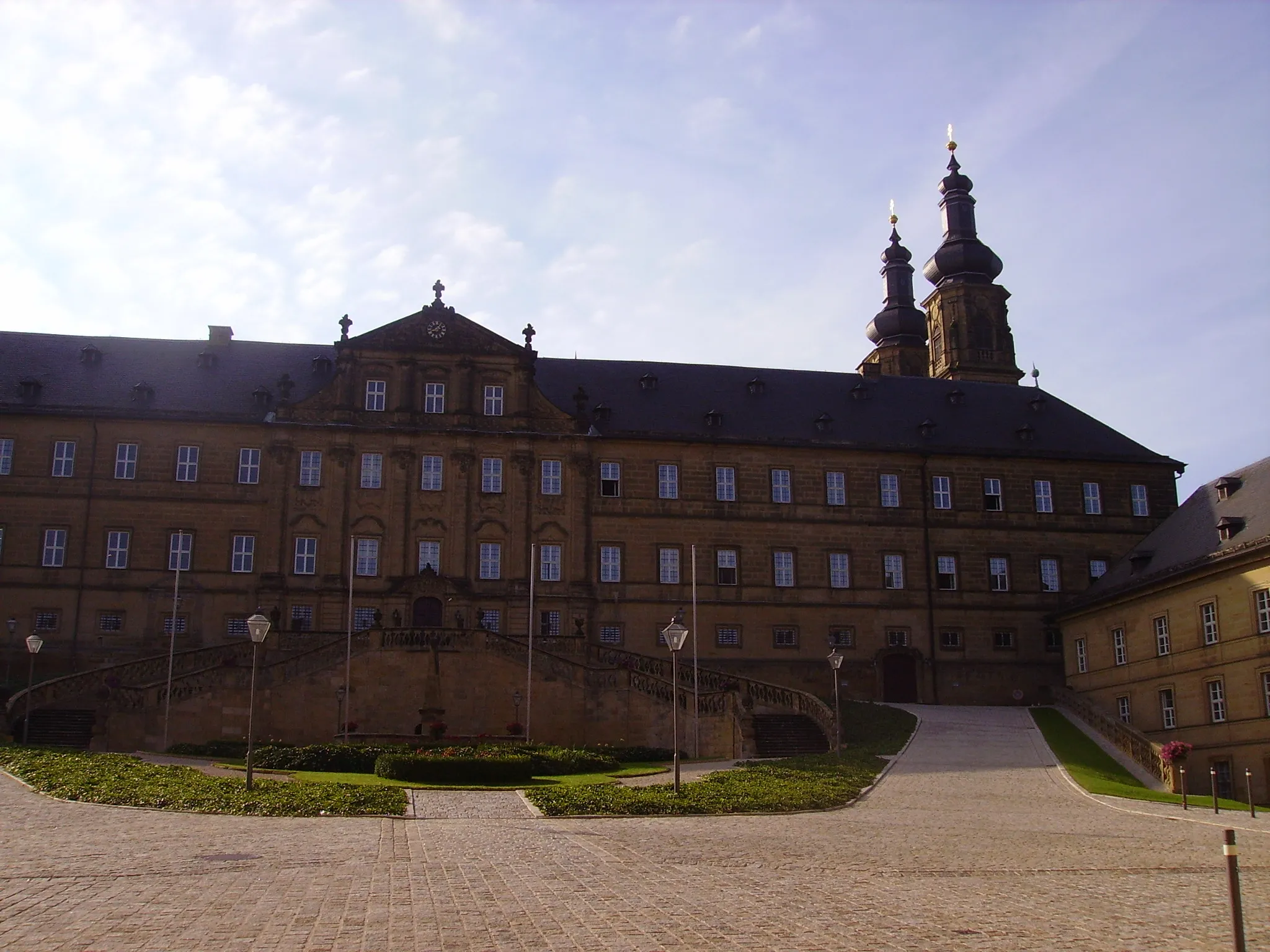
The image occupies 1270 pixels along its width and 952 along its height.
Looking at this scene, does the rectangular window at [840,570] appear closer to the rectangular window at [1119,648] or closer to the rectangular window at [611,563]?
the rectangular window at [611,563]

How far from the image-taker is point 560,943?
1212 cm

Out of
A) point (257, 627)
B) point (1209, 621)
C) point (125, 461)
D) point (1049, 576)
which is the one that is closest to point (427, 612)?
point (125, 461)

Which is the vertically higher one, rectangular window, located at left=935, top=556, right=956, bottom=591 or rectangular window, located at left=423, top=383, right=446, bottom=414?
rectangular window, located at left=423, top=383, right=446, bottom=414

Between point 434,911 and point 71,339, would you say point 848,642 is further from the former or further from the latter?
point 434,911

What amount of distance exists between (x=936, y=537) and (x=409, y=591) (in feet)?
75.7

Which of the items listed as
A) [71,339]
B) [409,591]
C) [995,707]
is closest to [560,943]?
[409,591]

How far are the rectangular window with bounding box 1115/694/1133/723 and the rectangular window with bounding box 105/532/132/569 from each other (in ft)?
127

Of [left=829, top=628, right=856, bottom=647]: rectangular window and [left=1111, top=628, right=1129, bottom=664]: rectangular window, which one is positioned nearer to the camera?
[left=1111, top=628, right=1129, bottom=664]: rectangular window

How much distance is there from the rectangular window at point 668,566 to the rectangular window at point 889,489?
32.3ft

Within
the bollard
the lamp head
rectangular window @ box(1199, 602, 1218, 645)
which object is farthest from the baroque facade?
the bollard

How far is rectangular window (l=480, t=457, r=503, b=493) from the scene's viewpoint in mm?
52844

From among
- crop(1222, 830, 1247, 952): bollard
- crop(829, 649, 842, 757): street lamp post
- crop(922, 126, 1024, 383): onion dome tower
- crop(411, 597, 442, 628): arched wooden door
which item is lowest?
crop(1222, 830, 1247, 952): bollard

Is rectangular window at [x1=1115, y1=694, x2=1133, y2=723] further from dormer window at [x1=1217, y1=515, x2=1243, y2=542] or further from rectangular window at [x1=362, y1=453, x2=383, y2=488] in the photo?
rectangular window at [x1=362, y1=453, x2=383, y2=488]

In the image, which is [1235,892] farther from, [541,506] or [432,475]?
[432,475]
